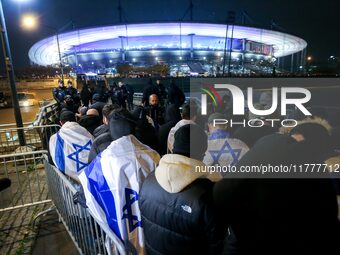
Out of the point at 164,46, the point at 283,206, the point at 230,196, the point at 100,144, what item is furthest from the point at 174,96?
the point at 164,46

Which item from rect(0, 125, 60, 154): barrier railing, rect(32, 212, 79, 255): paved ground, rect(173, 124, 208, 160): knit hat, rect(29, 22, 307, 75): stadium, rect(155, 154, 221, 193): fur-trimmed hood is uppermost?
rect(29, 22, 307, 75): stadium

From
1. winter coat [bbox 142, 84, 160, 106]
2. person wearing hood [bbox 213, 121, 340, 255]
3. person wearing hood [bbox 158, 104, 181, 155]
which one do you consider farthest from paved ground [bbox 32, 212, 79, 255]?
winter coat [bbox 142, 84, 160, 106]

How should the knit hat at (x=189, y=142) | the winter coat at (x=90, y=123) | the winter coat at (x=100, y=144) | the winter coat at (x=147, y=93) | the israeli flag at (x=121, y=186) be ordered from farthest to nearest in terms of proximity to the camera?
the winter coat at (x=147, y=93) < the winter coat at (x=90, y=123) < the winter coat at (x=100, y=144) < the israeli flag at (x=121, y=186) < the knit hat at (x=189, y=142)

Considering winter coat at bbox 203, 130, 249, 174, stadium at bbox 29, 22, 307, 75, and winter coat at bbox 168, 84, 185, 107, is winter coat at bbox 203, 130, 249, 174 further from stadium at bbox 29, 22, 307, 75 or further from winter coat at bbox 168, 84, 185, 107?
stadium at bbox 29, 22, 307, 75

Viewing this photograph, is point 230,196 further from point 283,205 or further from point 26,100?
point 26,100

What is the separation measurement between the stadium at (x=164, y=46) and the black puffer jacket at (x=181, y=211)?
6836 cm

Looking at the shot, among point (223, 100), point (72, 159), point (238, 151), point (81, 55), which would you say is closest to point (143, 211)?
point (238, 151)

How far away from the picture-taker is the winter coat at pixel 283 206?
1499mm

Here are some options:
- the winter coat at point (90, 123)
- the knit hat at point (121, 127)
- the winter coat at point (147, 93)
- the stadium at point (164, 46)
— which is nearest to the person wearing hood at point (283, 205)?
the knit hat at point (121, 127)

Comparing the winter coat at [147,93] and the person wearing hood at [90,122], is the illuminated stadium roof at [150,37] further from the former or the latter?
the person wearing hood at [90,122]

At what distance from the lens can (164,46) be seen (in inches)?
3120

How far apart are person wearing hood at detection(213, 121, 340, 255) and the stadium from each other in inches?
2710

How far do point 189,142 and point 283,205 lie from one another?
1.03m

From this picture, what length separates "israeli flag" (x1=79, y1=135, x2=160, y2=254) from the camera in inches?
101
